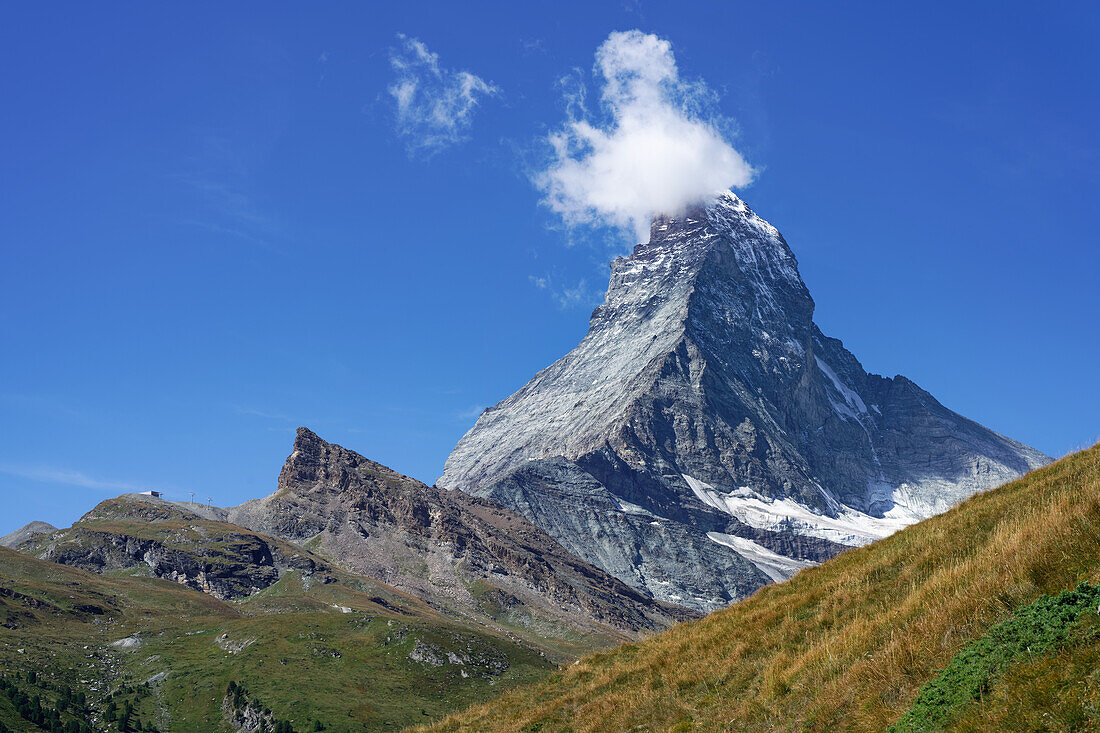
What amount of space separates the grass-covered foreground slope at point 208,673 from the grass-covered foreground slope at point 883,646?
106996 mm

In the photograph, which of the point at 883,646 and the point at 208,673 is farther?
the point at 208,673

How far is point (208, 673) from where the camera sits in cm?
16612

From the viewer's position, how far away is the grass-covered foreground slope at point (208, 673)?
139625mm

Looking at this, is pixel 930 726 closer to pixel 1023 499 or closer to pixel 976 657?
pixel 976 657

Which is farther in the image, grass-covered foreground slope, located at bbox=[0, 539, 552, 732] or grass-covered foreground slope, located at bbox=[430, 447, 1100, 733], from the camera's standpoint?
grass-covered foreground slope, located at bbox=[0, 539, 552, 732]

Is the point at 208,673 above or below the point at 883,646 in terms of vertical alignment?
below

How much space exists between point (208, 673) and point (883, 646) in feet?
580

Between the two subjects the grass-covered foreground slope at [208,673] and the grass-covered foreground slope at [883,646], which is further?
the grass-covered foreground slope at [208,673]

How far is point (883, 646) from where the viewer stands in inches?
657

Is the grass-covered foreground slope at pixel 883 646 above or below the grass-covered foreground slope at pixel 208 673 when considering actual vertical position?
above

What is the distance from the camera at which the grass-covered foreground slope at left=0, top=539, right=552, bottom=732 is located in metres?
140

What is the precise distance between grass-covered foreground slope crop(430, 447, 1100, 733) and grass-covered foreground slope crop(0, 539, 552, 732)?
107 meters

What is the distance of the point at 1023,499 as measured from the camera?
2306 cm

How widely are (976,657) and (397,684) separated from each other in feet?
588
